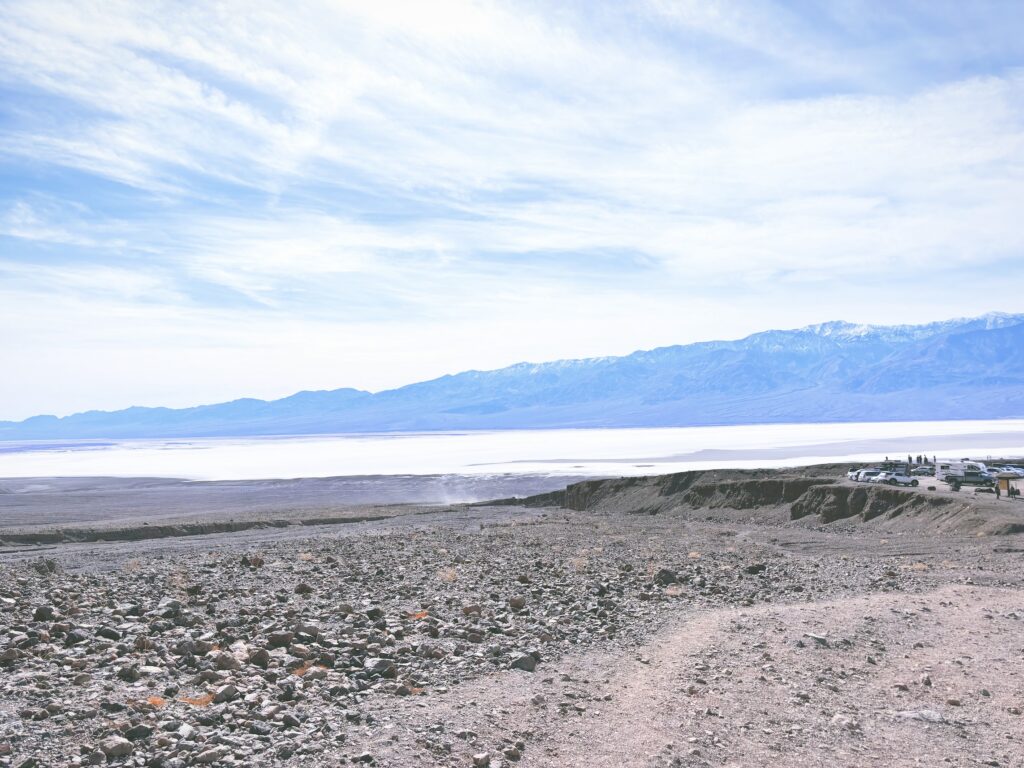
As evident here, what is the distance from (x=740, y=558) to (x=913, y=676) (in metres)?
13.2

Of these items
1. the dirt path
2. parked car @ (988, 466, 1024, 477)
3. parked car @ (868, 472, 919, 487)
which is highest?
the dirt path

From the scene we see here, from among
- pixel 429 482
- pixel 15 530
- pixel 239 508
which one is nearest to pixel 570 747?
pixel 15 530

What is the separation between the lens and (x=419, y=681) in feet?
30.5

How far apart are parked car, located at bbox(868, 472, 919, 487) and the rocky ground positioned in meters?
25.4

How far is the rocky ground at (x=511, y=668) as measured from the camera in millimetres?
7426

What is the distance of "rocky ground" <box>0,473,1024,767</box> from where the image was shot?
7426mm

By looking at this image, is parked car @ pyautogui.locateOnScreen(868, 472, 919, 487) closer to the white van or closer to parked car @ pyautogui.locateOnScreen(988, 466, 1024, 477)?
the white van

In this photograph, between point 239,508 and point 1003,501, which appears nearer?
point 1003,501

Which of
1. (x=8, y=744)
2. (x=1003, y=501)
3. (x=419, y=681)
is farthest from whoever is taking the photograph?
(x=1003, y=501)

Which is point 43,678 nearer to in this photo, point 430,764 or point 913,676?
point 430,764

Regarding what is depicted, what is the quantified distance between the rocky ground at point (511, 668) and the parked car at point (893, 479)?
2539cm

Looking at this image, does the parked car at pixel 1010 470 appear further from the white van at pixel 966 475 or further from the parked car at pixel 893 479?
the parked car at pixel 893 479

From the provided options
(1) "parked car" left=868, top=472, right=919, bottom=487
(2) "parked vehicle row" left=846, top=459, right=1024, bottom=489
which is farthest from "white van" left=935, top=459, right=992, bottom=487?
(1) "parked car" left=868, top=472, right=919, bottom=487

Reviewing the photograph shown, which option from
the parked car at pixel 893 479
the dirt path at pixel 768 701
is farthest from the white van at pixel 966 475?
the dirt path at pixel 768 701
